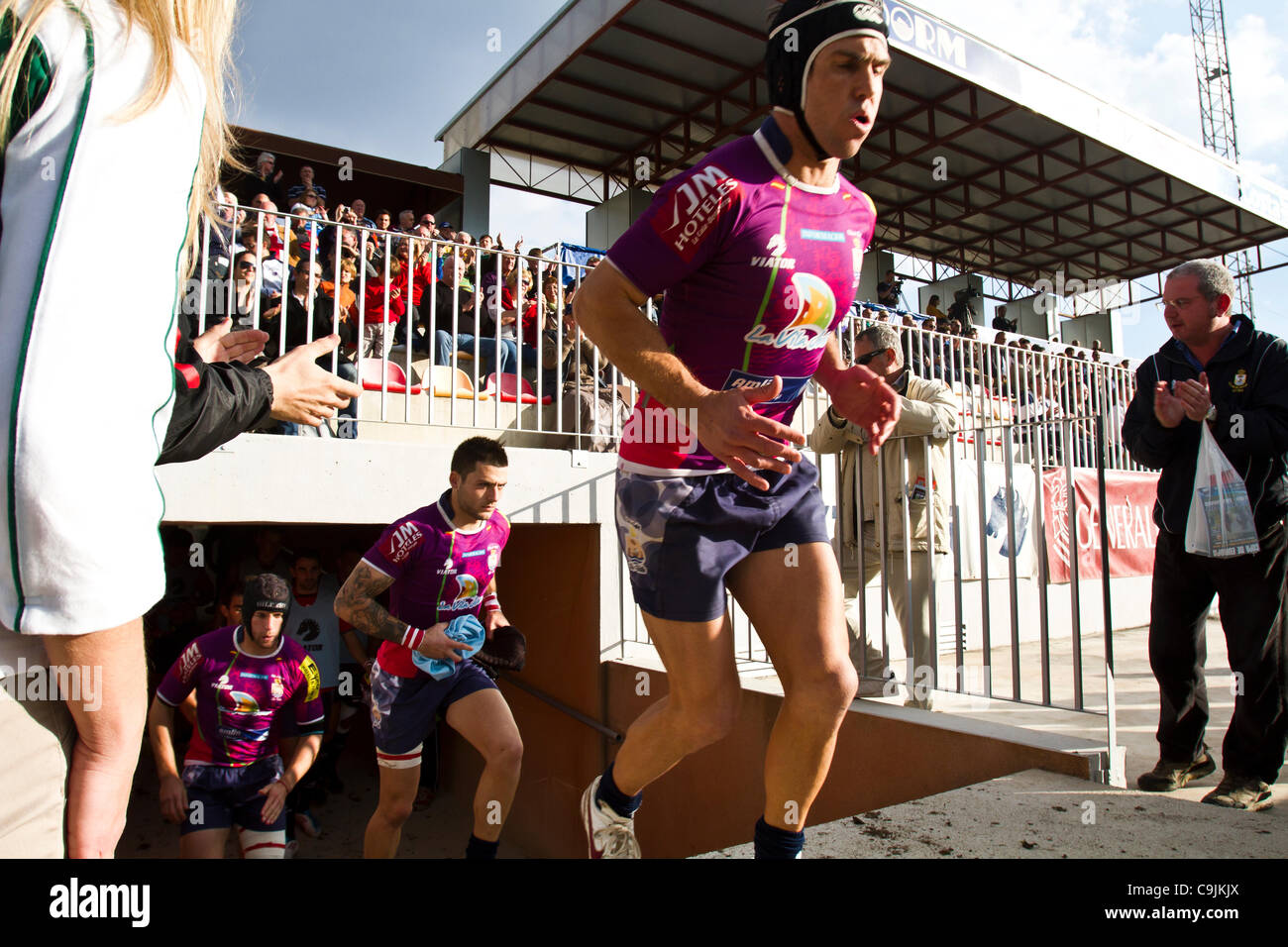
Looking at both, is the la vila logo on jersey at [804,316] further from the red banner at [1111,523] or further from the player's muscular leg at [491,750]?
the red banner at [1111,523]

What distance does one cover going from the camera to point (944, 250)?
22047 millimetres

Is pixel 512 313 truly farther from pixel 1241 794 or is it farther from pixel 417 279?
pixel 1241 794

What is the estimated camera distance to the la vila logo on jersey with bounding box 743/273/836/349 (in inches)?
78.4

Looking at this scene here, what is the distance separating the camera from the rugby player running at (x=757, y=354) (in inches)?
74.9

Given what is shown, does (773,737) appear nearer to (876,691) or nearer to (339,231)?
(876,691)

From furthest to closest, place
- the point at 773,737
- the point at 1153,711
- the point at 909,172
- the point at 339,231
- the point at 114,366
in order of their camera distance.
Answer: the point at 909,172 < the point at 339,231 < the point at 1153,711 < the point at 773,737 < the point at 114,366

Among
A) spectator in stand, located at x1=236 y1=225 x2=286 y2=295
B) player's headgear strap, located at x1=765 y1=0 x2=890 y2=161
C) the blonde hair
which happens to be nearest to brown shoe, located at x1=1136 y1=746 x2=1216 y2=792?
player's headgear strap, located at x1=765 y1=0 x2=890 y2=161

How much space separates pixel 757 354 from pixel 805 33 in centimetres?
81

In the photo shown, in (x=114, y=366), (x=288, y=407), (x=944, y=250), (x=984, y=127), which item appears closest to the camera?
(x=114, y=366)

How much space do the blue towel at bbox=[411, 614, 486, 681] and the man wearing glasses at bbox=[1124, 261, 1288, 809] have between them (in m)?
3.30

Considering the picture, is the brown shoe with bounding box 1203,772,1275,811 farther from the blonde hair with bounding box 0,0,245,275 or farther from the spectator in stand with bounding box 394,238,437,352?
the spectator in stand with bounding box 394,238,437,352

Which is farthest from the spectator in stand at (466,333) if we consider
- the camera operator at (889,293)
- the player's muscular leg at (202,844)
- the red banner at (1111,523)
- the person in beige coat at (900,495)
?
the camera operator at (889,293)

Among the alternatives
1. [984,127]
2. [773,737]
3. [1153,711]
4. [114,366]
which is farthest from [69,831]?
[984,127]

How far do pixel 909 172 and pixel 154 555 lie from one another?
1870 centimetres
